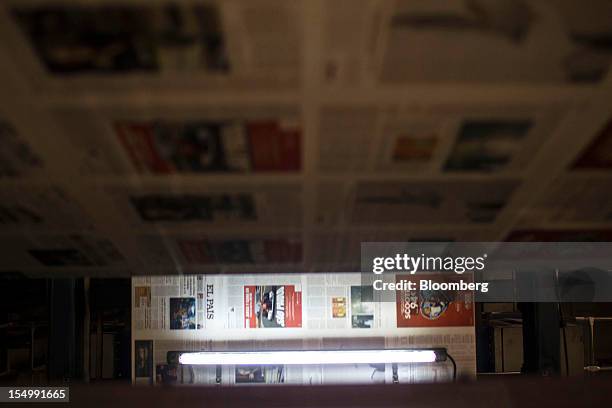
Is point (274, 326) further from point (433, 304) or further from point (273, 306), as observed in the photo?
point (433, 304)

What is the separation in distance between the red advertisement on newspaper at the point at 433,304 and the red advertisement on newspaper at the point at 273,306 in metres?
0.12

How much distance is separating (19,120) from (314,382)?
0.41m

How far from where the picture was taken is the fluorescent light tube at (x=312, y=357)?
0.62m

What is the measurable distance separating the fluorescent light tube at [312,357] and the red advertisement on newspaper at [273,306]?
3 centimetres

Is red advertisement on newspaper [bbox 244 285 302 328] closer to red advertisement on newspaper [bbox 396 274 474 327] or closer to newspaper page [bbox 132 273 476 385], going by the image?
newspaper page [bbox 132 273 476 385]

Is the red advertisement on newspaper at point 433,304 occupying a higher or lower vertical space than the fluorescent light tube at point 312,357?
higher

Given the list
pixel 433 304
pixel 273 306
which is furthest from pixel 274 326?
pixel 433 304

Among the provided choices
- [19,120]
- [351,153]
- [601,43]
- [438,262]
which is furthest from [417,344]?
[19,120]

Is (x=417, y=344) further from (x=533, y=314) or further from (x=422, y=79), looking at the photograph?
(x=422, y=79)

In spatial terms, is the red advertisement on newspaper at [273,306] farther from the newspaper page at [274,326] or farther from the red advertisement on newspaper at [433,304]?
the red advertisement on newspaper at [433,304]

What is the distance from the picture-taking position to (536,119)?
48 cm

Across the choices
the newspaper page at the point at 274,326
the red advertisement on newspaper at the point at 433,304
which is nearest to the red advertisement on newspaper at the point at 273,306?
the newspaper page at the point at 274,326

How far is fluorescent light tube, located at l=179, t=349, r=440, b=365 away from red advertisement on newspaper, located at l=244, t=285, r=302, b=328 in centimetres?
3

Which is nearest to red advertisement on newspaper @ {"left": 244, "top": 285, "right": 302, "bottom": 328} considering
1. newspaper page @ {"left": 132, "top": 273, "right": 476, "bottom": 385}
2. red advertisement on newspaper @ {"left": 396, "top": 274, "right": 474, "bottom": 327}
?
newspaper page @ {"left": 132, "top": 273, "right": 476, "bottom": 385}
